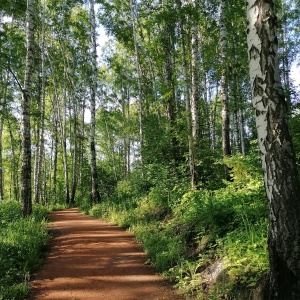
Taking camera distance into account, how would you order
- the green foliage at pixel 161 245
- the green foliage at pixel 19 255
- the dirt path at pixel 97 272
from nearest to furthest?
the green foliage at pixel 19 255 → the dirt path at pixel 97 272 → the green foliage at pixel 161 245

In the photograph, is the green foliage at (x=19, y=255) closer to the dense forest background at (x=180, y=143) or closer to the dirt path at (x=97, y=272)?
the dirt path at (x=97, y=272)

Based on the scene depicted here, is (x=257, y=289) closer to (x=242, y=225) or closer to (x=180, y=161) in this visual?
(x=242, y=225)

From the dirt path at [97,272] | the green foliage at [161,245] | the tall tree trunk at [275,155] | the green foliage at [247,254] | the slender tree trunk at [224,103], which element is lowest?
the dirt path at [97,272]

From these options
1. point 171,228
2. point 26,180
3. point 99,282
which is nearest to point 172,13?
point 171,228

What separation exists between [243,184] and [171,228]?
2.04 m

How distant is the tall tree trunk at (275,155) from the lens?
123 inches

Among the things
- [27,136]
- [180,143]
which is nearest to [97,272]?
[27,136]

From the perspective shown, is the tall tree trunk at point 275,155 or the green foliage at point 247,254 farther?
the green foliage at point 247,254

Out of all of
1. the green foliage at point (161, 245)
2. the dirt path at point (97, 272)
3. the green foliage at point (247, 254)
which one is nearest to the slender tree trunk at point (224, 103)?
the green foliage at point (161, 245)

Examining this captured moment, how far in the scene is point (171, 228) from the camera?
6.97 m

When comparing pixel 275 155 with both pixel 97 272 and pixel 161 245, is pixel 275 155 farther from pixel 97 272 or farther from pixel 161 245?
pixel 97 272

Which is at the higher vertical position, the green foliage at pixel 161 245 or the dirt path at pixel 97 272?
the green foliage at pixel 161 245

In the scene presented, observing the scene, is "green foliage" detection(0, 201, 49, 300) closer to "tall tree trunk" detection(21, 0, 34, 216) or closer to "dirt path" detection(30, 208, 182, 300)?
"dirt path" detection(30, 208, 182, 300)

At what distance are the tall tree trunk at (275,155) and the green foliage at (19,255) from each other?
12.0 feet
